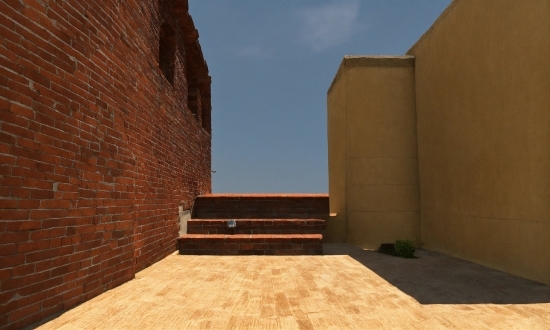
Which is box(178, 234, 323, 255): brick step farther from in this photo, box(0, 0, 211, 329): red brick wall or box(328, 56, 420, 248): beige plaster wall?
box(328, 56, 420, 248): beige plaster wall

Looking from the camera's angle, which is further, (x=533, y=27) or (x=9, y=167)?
(x=533, y=27)

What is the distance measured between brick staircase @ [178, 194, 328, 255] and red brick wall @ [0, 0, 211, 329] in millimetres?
1106

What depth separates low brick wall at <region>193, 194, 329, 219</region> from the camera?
7.91 m

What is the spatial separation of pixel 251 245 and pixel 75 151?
3.70 meters

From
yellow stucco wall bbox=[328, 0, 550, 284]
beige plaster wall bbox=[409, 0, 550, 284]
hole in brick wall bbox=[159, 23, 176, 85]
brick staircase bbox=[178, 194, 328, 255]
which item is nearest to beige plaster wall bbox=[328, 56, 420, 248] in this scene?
yellow stucco wall bbox=[328, 0, 550, 284]

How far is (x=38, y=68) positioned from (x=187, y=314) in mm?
2213

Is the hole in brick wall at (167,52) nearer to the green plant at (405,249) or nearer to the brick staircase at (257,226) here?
the brick staircase at (257,226)

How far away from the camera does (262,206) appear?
8.01m

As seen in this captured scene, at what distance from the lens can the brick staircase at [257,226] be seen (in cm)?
621

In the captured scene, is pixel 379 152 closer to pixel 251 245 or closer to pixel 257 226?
pixel 257 226

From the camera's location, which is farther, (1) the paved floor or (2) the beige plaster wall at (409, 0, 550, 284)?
(2) the beige plaster wall at (409, 0, 550, 284)

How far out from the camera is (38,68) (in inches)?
104

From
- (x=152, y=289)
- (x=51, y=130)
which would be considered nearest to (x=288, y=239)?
(x=152, y=289)

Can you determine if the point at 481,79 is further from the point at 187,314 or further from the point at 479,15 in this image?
the point at 187,314
